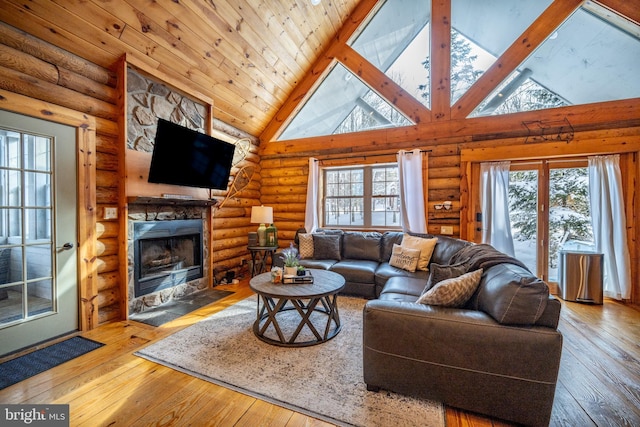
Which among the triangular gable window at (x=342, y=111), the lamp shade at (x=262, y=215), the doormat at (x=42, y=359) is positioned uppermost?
the triangular gable window at (x=342, y=111)

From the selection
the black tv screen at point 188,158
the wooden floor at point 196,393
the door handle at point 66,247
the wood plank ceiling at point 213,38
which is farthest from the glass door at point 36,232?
the wood plank ceiling at point 213,38

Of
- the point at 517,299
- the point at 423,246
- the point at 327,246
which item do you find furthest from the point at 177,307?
the point at 517,299

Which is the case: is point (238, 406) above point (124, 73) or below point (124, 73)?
below

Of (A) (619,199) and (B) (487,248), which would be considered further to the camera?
(A) (619,199)

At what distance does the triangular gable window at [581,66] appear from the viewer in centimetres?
345

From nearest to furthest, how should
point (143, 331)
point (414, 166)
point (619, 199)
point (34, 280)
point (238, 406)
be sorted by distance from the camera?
point (238, 406) < point (34, 280) < point (143, 331) < point (619, 199) < point (414, 166)

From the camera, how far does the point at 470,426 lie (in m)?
1.56

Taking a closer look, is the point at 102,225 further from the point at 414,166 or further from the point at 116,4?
the point at 414,166

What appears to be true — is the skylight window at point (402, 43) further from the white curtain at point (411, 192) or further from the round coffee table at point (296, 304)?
the round coffee table at point (296, 304)

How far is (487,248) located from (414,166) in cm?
212

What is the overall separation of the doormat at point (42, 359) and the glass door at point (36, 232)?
0.17 m

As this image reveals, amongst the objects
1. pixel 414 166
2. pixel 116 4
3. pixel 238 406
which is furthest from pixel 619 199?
pixel 116 4

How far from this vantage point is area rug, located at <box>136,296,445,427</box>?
1.64 meters

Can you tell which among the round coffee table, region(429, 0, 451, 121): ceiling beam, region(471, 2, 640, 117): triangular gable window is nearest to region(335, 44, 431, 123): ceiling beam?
region(429, 0, 451, 121): ceiling beam
